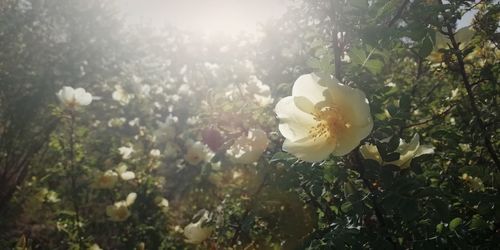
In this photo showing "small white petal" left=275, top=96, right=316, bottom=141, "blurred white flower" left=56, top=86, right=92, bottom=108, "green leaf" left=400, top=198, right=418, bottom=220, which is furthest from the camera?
"blurred white flower" left=56, top=86, right=92, bottom=108

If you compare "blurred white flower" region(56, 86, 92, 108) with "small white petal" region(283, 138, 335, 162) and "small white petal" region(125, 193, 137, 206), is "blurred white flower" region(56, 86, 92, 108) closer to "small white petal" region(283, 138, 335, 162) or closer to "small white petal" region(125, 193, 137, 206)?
"small white petal" region(125, 193, 137, 206)

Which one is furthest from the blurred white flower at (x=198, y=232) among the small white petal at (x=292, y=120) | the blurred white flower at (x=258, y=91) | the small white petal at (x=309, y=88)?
the small white petal at (x=309, y=88)

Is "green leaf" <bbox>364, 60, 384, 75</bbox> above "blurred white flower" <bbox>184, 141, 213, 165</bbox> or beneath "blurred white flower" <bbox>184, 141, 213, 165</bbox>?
beneath

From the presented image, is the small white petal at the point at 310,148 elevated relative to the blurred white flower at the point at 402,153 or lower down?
elevated

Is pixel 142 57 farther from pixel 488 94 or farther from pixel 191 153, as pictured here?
pixel 488 94

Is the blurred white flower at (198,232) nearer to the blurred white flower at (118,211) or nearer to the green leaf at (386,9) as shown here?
the green leaf at (386,9)

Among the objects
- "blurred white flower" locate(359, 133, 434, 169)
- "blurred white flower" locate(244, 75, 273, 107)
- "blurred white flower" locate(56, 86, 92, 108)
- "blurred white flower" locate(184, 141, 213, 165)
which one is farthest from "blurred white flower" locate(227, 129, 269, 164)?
"blurred white flower" locate(56, 86, 92, 108)
